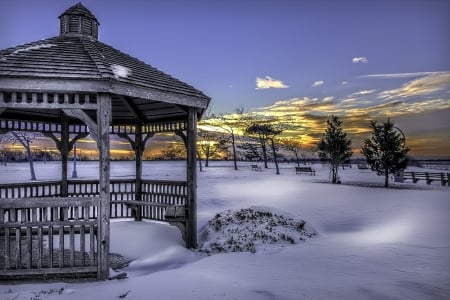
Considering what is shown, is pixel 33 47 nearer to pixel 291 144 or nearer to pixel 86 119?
pixel 86 119

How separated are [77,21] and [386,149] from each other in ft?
83.6

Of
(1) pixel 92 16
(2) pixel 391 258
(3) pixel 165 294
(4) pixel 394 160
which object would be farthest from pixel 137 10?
(4) pixel 394 160

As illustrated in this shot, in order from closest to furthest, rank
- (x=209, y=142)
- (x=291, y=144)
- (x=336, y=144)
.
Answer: (x=336, y=144) → (x=209, y=142) → (x=291, y=144)

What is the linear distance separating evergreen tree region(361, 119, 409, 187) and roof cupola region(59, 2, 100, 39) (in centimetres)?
2444

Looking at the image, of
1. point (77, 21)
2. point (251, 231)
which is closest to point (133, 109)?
point (77, 21)

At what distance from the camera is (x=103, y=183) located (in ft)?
19.4

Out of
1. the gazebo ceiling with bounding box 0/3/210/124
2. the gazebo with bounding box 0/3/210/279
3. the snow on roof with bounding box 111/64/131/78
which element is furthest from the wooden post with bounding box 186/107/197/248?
the snow on roof with bounding box 111/64/131/78

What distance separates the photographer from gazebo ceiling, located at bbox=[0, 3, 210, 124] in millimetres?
5719

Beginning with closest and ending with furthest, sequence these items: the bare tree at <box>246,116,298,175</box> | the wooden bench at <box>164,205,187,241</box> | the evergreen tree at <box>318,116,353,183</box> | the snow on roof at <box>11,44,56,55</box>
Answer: the snow on roof at <box>11,44,56,55</box>
the wooden bench at <box>164,205,187,241</box>
the evergreen tree at <box>318,116,353,183</box>
the bare tree at <box>246,116,298,175</box>

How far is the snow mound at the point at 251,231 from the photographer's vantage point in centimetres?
838

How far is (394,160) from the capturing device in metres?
26.1

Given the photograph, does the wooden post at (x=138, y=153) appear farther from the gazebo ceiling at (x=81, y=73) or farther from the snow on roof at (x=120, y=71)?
the snow on roof at (x=120, y=71)

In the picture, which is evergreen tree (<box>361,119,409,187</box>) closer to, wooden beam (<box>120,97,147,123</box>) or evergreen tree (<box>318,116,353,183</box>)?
evergreen tree (<box>318,116,353,183</box>)

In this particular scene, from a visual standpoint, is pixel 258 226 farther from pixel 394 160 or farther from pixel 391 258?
pixel 394 160
